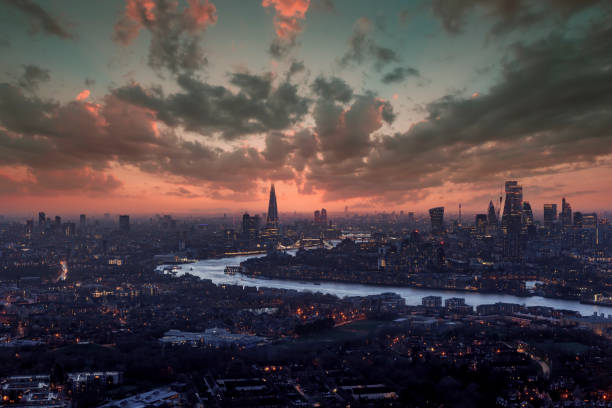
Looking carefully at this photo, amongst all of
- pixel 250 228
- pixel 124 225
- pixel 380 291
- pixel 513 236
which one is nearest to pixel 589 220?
pixel 513 236

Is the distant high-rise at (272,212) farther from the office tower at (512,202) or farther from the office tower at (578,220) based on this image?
the office tower at (578,220)

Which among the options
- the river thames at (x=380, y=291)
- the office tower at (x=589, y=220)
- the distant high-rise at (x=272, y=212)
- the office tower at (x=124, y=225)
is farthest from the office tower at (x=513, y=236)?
the office tower at (x=124, y=225)

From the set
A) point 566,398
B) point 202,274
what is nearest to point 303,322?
point 566,398

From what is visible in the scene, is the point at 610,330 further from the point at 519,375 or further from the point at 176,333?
the point at 176,333

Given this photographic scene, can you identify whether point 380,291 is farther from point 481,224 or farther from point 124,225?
point 124,225

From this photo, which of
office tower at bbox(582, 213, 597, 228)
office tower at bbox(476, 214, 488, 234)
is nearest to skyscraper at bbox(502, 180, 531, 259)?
office tower at bbox(476, 214, 488, 234)

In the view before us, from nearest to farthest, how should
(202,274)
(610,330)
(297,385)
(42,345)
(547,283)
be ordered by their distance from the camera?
(297,385) < (42,345) < (610,330) < (547,283) < (202,274)
